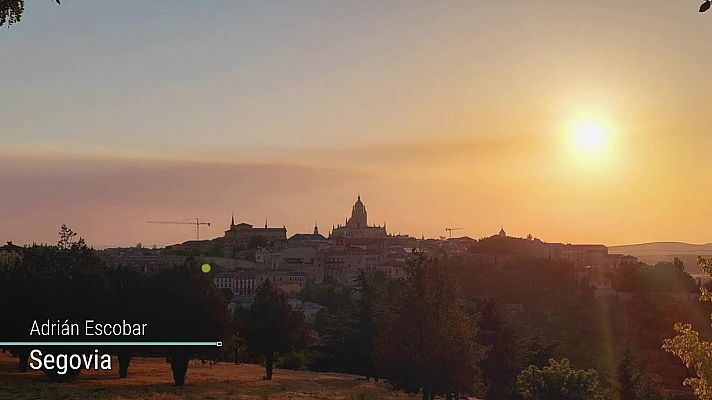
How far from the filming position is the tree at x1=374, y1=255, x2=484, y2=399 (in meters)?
27.9

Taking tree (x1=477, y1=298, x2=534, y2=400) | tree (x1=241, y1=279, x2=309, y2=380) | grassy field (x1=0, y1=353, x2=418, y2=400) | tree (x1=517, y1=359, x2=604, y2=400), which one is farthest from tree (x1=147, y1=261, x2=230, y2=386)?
tree (x1=517, y1=359, x2=604, y2=400)

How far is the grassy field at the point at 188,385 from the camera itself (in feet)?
87.4

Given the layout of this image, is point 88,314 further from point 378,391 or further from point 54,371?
point 378,391

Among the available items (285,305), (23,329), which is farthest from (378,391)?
(23,329)

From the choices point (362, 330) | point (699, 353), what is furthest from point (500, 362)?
point (699, 353)

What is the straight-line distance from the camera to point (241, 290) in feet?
420

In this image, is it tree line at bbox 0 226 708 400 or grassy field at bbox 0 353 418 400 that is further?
tree line at bbox 0 226 708 400

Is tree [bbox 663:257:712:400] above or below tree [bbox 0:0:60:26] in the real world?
below

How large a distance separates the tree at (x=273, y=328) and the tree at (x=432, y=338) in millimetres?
14490

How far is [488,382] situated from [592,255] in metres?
134

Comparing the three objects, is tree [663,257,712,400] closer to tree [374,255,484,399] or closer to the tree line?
the tree line

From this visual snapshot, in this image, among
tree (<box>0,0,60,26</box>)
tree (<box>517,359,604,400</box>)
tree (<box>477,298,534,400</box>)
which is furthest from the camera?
tree (<box>477,298,534,400</box>)

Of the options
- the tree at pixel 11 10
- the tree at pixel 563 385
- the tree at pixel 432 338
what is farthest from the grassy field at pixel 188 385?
the tree at pixel 11 10

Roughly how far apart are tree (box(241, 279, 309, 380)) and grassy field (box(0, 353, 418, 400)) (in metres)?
1.54
